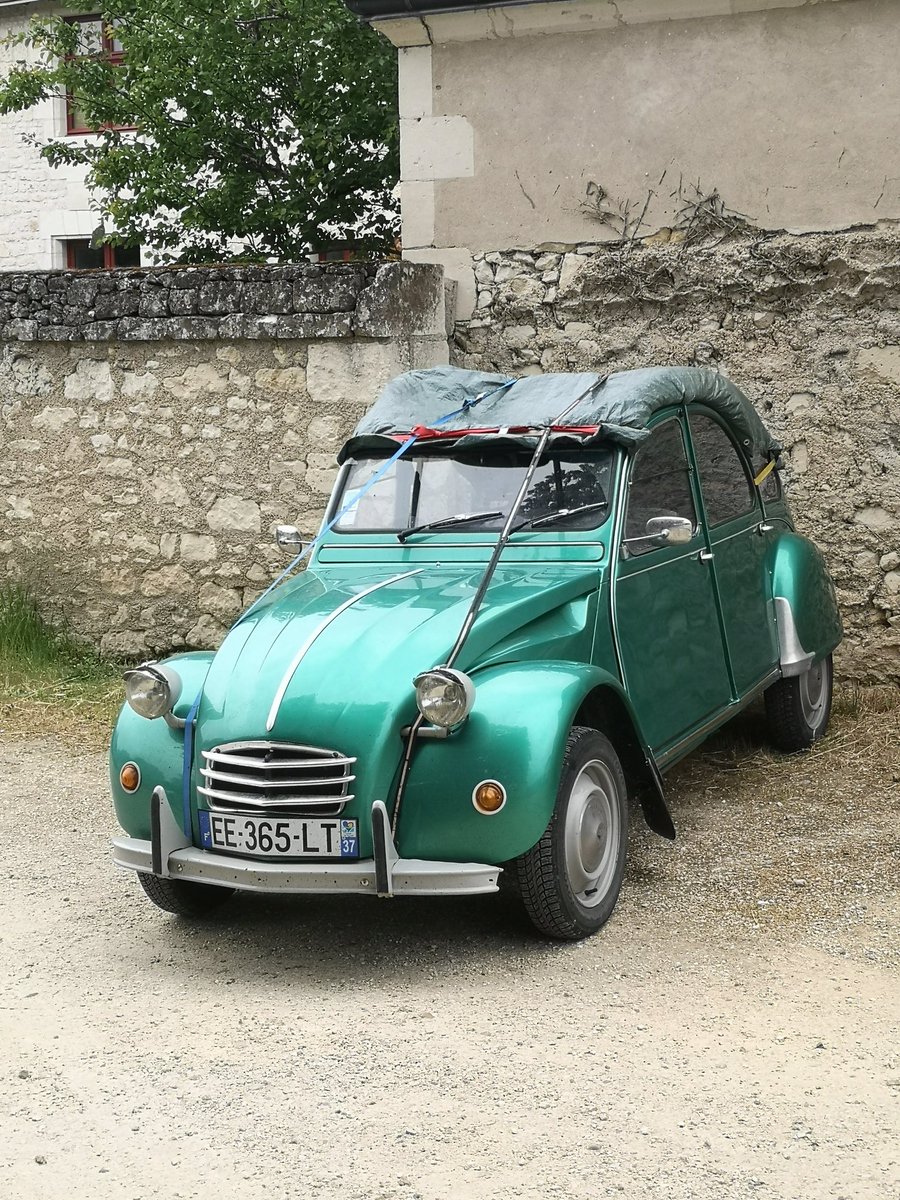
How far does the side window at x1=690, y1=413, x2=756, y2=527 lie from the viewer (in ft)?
18.8

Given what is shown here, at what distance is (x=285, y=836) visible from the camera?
4043mm

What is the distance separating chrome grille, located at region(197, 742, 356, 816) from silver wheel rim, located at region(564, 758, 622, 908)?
71 cm

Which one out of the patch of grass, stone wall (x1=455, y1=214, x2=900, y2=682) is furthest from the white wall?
stone wall (x1=455, y1=214, x2=900, y2=682)

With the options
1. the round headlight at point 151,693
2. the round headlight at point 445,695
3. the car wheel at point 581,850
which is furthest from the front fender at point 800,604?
the round headlight at point 151,693

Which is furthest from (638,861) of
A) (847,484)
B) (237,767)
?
(847,484)

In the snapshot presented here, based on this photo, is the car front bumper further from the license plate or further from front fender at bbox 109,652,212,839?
front fender at bbox 109,652,212,839

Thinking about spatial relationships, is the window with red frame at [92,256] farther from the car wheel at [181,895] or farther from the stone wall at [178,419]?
the car wheel at [181,895]

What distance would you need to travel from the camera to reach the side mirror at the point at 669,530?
4824mm

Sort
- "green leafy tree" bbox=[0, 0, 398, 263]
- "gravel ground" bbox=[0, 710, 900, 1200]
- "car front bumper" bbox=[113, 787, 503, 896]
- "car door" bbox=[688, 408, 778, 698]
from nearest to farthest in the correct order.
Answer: "gravel ground" bbox=[0, 710, 900, 1200] → "car front bumper" bbox=[113, 787, 503, 896] → "car door" bbox=[688, 408, 778, 698] → "green leafy tree" bbox=[0, 0, 398, 263]

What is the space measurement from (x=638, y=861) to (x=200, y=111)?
8276 mm

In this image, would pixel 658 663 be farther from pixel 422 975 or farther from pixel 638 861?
pixel 422 975

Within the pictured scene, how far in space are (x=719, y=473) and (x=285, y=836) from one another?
2751 millimetres

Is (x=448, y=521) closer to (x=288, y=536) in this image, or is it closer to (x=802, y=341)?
(x=288, y=536)

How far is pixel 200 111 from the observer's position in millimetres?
11227
